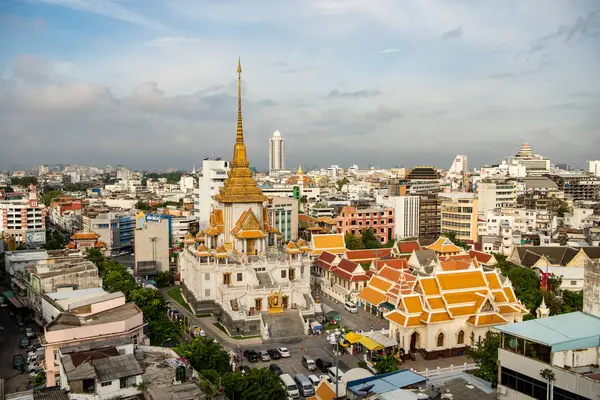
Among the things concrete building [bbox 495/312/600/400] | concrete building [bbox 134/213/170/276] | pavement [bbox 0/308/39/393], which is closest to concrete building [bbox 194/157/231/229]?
concrete building [bbox 134/213/170/276]

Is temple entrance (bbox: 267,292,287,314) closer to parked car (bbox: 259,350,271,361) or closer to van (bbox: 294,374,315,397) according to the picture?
parked car (bbox: 259,350,271,361)

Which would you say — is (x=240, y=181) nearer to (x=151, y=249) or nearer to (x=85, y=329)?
(x=151, y=249)

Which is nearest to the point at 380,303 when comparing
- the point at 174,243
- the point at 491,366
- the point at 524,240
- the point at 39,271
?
the point at 491,366

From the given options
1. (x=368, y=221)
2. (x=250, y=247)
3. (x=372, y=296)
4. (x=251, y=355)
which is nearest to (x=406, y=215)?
(x=368, y=221)

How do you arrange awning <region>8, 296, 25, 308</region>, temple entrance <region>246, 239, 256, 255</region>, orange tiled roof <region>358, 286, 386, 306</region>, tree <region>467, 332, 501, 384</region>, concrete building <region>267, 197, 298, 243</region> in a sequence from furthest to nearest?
concrete building <region>267, 197, 298, 243</region> < temple entrance <region>246, 239, 256, 255</region> < awning <region>8, 296, 25, 308</region> < orange tiled roof <region>358, 286, 386, 306</region> < tree <region>467, 332, 501, 384</region>

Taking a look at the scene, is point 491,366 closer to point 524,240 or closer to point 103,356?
point 103,356
